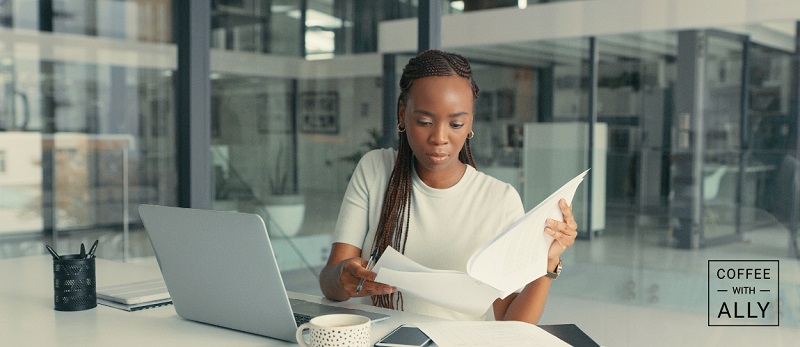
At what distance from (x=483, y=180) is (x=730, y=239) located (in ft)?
6.05

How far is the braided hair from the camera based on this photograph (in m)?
1.89

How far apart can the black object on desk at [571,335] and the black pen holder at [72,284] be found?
110 cm

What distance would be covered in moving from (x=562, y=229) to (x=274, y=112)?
11.7 ft

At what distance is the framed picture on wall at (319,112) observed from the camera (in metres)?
4.58

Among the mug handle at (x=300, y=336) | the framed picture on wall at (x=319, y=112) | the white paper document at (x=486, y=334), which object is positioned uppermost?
the framed picture on wall at (x=319, y=112)

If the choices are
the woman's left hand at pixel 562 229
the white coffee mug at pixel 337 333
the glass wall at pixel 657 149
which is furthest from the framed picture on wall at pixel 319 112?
the white coffee mug at pixel 337 333

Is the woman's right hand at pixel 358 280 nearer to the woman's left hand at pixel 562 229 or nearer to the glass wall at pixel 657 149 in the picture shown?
the woman's left hand at pixel 562 229

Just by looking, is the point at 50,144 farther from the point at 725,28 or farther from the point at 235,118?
the point at 725,28

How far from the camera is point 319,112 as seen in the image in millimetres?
4699

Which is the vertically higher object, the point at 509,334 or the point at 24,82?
the point at 24,82

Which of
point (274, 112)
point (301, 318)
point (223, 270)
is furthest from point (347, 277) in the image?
point (274, 112)

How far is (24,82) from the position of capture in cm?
518

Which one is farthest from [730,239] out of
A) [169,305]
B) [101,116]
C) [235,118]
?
[101,116]

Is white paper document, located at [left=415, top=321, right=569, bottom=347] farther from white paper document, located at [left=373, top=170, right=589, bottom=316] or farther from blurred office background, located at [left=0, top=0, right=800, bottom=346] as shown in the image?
blurred office background, located at [left=0, top=0, right=800, bottom=346]
